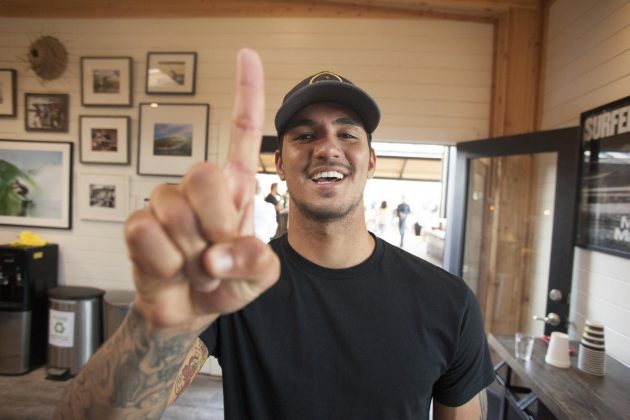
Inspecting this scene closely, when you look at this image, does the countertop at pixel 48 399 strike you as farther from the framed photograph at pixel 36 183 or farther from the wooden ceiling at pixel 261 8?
the wooden ceiling at pixel 261 8

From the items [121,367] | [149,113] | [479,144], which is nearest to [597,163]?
[479,144]

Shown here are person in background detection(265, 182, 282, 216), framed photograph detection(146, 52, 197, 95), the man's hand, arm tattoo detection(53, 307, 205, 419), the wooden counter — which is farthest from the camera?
person in background detection(265, 182, 282, 216)

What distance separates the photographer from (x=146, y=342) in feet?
1.75

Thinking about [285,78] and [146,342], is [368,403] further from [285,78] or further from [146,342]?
[285,78]

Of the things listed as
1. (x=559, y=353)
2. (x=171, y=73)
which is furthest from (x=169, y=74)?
(x=559, y=353)

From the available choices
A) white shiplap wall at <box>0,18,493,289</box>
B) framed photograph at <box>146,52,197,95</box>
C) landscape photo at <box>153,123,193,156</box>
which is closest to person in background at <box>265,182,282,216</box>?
white shiplap wall at <box>0,18,493,289</box>

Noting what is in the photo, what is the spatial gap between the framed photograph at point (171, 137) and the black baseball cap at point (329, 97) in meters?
2.15

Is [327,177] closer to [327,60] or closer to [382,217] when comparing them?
Answer: [327,60]

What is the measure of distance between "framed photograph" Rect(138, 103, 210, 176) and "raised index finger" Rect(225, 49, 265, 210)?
100 inches

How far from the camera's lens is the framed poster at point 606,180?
1713 millimetres

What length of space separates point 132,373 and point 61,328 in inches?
114

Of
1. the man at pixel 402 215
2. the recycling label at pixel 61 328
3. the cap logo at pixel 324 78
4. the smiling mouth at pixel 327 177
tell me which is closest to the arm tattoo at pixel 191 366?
the smiling mouth at pixel 327 177

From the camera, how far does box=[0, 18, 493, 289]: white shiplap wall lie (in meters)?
2.77

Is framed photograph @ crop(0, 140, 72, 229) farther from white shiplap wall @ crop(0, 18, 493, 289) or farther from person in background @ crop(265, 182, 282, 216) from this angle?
person in background @ crop(265, 182, 282, 216)
